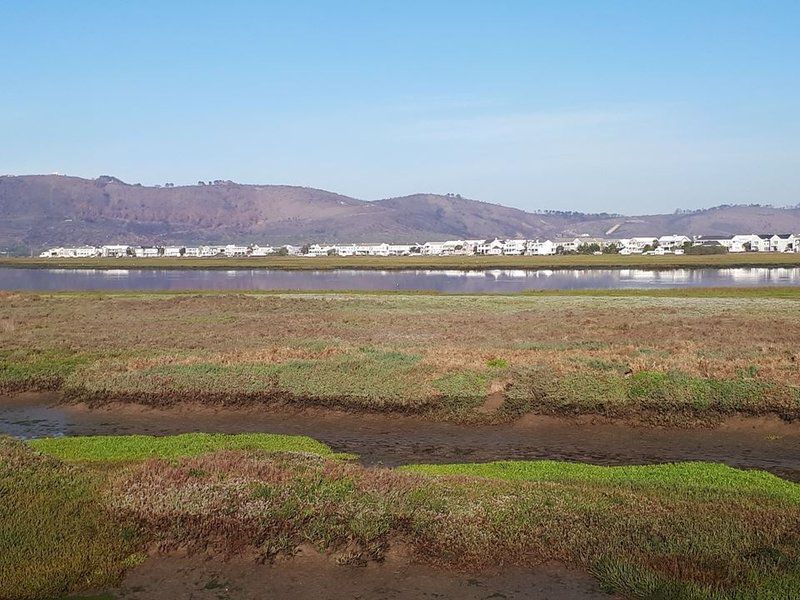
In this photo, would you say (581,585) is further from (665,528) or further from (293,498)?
(293,498)

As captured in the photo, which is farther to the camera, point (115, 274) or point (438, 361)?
point (115, 274)

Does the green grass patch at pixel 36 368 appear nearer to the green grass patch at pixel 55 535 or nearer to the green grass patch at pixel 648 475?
the green grass patch at pixel 55 535

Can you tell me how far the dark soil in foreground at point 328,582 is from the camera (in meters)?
11.0

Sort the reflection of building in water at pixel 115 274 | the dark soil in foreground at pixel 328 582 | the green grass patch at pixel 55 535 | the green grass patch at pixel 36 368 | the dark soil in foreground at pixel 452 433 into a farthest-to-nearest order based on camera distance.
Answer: the reflection of building in water at pixel 115 274
the green grass patch at pixel 36 368
the dark soil in foreground at pixel 452 433
the dark soil in foreground at pixel 328 582
the green grass patch at pixel 55 535

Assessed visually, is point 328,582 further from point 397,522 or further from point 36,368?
point 36,368

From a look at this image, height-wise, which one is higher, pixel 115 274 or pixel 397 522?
pixel 397 522

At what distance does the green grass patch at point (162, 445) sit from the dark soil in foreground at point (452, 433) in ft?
3.92

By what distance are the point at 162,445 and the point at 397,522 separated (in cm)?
951

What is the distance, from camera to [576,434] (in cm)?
2155

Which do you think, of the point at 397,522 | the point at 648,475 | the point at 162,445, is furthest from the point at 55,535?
the point at 648,475

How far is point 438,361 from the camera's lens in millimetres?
28297

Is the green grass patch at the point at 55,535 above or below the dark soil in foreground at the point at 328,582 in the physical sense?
above

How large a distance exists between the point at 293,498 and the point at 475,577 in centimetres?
379

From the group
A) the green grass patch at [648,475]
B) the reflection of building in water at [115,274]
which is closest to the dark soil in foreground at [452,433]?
the green grass patch at [648,475]
